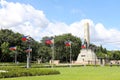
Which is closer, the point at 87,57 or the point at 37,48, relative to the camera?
the point at 87,57

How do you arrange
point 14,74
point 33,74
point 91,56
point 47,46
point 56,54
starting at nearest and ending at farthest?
point 14,74
point 33,74
point 91,56
point 56,54
point 47,46

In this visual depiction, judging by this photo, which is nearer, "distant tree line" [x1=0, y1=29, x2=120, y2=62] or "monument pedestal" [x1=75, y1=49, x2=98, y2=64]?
"distant tree line" [x1=0, y1=29, x2=120, y2=62]

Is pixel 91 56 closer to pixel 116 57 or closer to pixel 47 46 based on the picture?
pixel 47 46

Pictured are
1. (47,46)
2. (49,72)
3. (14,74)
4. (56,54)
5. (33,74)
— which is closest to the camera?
(14,74)

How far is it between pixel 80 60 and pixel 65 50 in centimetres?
1521

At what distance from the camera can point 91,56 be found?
111188 millimetres

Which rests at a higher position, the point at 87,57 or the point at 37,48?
the point at 37,48

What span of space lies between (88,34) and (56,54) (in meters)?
26.7

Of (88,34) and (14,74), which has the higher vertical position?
(88,34)

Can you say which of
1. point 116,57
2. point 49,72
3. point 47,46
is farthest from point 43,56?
point 49,72

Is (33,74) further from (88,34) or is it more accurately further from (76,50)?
(76,50)

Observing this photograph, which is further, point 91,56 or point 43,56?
point 43,56

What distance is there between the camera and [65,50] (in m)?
126

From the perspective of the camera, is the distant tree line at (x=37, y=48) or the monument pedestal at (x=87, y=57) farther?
the monument pedestal at (x=87, y=57)
